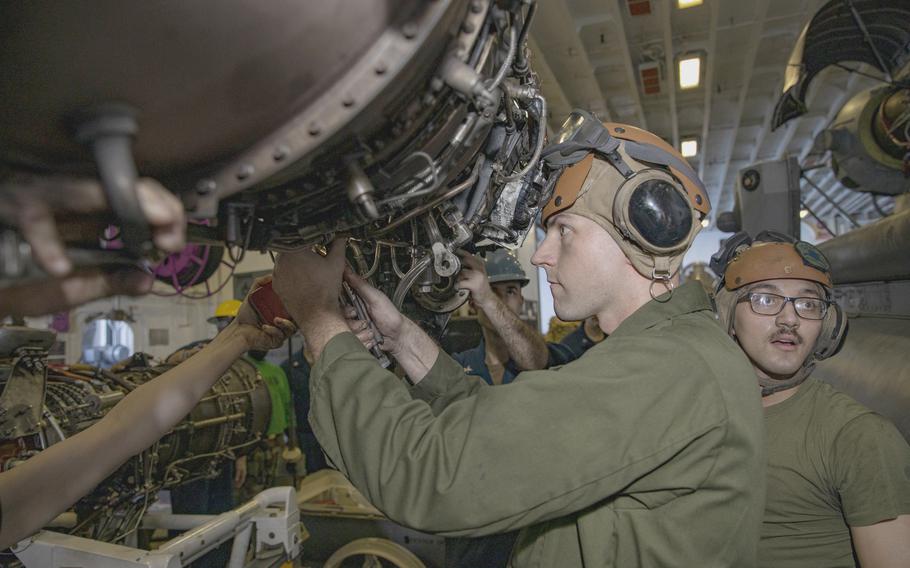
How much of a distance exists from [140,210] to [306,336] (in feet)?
1.78

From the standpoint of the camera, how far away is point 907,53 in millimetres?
4074

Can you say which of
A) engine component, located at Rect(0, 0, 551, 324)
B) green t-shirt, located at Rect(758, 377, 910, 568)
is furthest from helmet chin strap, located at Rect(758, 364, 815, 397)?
engine component, located at Rect(0, 0, 551, 324)

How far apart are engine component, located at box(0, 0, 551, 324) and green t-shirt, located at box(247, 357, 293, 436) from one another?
3494 millimetres

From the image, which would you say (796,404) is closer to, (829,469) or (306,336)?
(829,469)

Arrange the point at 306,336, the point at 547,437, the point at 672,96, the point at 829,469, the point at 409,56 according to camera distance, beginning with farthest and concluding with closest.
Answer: the point at 672,96
the point at 829,469
the point at 306,336
the point at 547,437
the point at 409,56

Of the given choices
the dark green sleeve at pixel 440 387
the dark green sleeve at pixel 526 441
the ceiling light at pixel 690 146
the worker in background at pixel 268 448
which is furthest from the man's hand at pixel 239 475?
the ceiling light at pixel 690 146

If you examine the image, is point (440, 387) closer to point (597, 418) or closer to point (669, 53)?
point (597, 418)

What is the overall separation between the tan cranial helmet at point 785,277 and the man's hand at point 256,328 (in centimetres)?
169

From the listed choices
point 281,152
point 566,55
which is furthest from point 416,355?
point 566,55

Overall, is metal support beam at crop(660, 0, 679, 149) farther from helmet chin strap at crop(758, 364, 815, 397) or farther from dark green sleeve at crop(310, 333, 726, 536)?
dark green sleeve at crop(310, 333, 726, 536)

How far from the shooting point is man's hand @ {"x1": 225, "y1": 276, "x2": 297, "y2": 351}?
150cm

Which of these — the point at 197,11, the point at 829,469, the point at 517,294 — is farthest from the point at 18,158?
the point at 517,294

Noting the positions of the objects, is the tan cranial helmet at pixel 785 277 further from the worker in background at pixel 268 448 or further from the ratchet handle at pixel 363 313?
the worker in background at pixel 268 448

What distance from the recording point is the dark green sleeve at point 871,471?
166 centimetres
